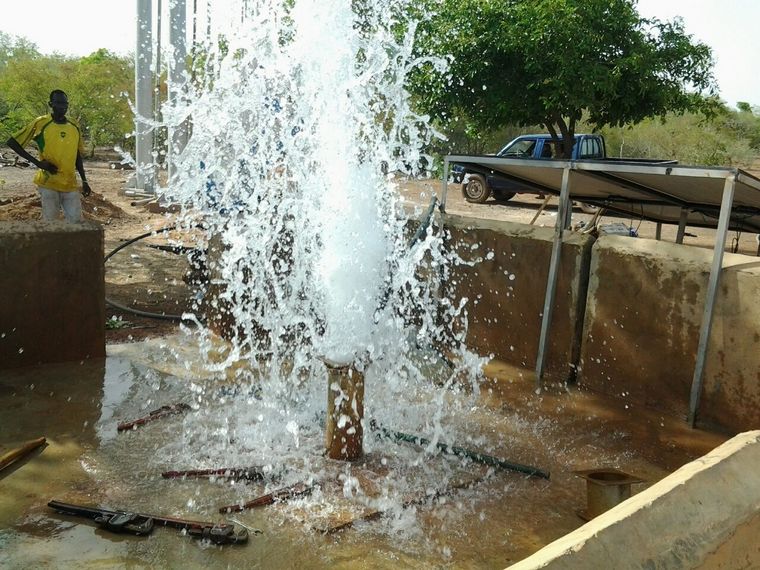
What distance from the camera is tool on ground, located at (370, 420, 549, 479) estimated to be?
4074 mm

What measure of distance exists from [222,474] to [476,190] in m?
16.9

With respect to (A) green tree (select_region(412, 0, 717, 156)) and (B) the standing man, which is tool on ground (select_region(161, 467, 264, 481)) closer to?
(B) the standing man

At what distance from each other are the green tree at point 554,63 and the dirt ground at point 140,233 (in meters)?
2.62

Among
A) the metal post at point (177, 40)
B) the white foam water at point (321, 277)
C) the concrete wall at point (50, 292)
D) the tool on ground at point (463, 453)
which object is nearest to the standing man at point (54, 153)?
the white foam water at point (321, 277)

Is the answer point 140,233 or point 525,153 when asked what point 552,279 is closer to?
point 140,233

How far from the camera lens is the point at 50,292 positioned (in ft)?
17.5

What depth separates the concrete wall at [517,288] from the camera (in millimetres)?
5648

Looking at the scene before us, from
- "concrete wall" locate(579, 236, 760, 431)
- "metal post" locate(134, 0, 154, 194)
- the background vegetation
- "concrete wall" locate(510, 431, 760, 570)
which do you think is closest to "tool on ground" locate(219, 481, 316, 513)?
"concrete wall" locate(510, 431, 760, 570)

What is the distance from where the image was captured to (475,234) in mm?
6332

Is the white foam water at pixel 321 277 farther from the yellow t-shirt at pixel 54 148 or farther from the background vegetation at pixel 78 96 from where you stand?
the background vegetation at pixel 78 96

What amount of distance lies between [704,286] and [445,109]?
12.7 meters

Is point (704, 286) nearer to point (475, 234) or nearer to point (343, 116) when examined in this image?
point (475, 234)

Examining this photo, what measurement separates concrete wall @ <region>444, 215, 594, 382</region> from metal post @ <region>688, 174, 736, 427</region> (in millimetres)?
1009

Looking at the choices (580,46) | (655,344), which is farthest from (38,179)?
(580,46)
